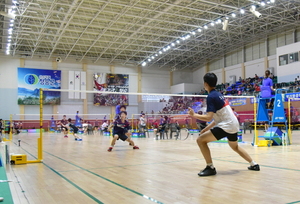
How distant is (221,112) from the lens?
5.40m

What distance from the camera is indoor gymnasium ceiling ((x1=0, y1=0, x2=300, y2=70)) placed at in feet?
88.6

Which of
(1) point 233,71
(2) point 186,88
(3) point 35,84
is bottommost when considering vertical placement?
(2) point 186,88

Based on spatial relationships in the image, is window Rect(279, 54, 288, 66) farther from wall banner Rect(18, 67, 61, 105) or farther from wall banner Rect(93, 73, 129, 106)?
wall banner Rect(18, 67, 61, 105)

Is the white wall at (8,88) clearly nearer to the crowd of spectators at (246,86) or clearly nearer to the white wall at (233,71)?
the crowd of spectators at (246,86)

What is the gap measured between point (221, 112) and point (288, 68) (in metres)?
29.9

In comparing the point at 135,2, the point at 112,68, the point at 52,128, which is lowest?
the point at 52,128

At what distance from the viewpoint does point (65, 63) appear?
41.4 meters

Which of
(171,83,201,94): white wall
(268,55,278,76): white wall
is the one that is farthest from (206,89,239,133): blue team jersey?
(171,83,201,94): white wall

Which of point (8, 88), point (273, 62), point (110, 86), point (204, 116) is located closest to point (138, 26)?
point (110, 86)

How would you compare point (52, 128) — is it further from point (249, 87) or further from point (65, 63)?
point (249, 87)

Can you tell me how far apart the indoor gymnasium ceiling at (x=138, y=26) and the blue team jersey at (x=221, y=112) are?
67.8 ft

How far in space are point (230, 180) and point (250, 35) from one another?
112ft

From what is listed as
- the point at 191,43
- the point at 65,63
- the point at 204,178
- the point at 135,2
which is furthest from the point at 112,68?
the point at 204,178

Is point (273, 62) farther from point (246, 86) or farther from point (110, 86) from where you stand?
point (110, 86)
